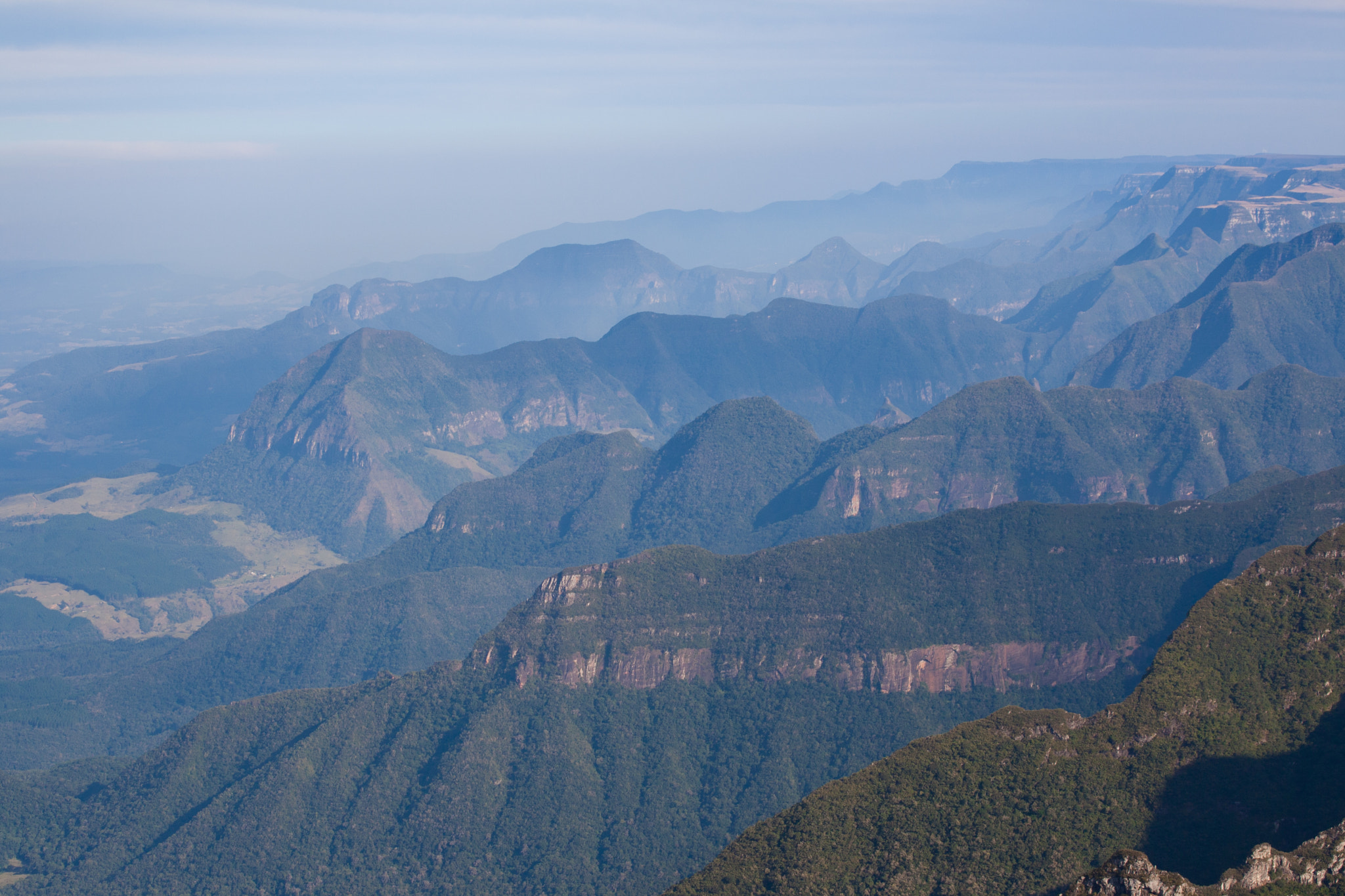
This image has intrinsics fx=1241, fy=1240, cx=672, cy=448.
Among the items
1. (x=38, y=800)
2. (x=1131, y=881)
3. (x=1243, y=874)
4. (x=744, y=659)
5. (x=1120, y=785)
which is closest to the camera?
(x=1131, y=881)

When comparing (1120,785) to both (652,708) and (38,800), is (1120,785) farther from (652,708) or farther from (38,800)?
(38,800)

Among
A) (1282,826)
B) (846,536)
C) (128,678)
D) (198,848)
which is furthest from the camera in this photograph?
(128,678)

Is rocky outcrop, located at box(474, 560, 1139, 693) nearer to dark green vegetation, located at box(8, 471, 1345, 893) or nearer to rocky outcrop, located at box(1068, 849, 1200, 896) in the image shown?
dark green vegetation, located at box(8, 471, 1345, 893)

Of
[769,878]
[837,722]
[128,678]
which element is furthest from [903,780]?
[128,678]

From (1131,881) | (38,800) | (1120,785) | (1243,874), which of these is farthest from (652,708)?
(1131,881)

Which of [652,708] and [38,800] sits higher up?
[652,708]

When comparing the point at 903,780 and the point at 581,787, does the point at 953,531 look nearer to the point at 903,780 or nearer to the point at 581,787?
the point at 581,787

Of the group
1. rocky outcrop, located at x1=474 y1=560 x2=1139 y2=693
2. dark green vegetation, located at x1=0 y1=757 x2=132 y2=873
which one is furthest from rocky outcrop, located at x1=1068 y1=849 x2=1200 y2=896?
dark green vegetation, located at x1=0 y1=757 x2=132 y2=873

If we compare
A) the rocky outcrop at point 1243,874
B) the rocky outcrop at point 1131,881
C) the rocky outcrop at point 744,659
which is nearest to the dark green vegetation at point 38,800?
the rocky outcrop at point 744,659
